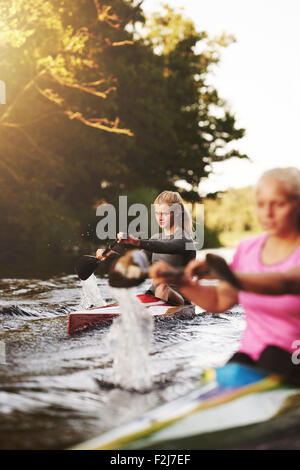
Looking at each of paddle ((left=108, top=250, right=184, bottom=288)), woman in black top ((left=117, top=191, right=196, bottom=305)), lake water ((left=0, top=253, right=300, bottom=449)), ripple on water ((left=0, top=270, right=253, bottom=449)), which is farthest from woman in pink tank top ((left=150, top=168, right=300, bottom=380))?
woman in black top ((left=117, top=191, right=196, bottom=305))

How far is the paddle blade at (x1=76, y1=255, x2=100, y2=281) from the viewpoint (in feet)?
22.2

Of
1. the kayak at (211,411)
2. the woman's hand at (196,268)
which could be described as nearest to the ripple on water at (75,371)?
the kayak at (211,411)

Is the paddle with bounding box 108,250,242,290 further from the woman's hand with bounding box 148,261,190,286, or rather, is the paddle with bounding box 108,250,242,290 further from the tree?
the tree

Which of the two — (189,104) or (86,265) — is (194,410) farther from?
(189,104)

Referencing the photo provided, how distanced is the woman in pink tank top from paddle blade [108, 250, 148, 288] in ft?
1.02

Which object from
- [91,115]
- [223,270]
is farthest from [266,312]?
[91,115]

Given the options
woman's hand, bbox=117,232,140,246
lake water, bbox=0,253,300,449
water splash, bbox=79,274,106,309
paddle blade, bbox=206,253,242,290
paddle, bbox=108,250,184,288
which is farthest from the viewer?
water splash, bbox=79,274,106,309

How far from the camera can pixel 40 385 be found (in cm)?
411

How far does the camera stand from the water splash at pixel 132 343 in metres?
3.90


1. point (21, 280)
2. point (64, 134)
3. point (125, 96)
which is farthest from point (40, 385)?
point (125, 96)

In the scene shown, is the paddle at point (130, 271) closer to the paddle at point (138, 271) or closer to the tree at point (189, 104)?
the paddle at point (138, 271)

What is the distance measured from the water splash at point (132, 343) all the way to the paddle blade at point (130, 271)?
0.56 m

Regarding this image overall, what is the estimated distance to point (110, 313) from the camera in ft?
21.0
